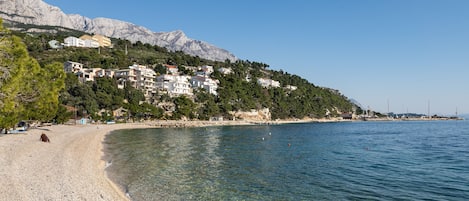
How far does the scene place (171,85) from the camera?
408ft

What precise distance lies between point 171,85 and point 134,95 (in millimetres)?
21241

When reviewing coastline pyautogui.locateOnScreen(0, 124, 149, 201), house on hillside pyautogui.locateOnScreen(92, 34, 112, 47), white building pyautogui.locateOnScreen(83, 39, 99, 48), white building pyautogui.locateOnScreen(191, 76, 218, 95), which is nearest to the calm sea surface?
coastline pyautogui.locateOnScreen(0, 124, 149, 201)

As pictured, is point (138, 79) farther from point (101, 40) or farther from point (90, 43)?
point (101, 40)

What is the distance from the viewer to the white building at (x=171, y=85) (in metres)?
123

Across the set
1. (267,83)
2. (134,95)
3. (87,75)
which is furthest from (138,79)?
(267,83)

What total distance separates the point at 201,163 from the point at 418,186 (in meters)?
17.2

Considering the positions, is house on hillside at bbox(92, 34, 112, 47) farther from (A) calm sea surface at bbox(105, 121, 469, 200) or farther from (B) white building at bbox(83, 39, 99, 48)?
(A) calm sea surface at bbox(105, 121, 469, 200)

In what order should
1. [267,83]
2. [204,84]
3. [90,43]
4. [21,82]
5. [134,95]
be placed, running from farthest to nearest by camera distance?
1. [267,83]
2. [90,43]
3. [204,84]
4. [134,95]
5. [21,82]

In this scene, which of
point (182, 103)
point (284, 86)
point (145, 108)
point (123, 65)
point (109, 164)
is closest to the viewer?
point (109, 164)

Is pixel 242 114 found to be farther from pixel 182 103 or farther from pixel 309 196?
pixel 309 196

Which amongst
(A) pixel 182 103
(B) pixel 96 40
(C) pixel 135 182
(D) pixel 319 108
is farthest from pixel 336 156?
(B) pixel 96 40

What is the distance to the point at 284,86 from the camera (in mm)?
196750

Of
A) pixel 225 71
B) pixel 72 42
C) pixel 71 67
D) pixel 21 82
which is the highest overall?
pixel 72 42

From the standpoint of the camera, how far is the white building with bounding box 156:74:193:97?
404 ft
